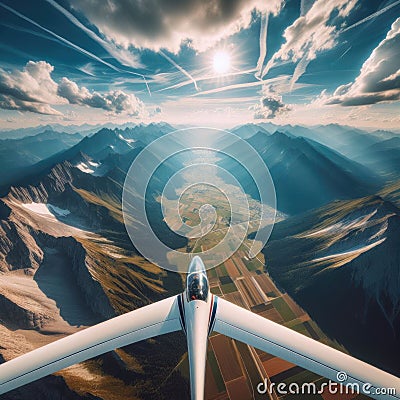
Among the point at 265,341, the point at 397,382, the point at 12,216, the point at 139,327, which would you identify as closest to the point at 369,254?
the point at 397,382

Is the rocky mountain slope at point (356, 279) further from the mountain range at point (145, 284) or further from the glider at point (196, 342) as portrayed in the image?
the glider at point (196, 342)

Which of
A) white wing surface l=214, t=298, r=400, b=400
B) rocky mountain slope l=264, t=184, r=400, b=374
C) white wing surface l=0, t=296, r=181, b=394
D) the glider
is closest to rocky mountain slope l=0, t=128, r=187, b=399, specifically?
white wing surface l=0, t=296, r=181, b=394

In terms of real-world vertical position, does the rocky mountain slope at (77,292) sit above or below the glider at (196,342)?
below

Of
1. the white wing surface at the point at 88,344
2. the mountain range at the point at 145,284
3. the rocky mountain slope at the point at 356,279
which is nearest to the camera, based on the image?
the white wing surface at the point at 88,344

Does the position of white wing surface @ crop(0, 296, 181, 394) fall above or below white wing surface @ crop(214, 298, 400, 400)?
above

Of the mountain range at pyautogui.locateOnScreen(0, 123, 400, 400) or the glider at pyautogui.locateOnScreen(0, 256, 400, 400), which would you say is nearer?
the glider at pyautogui.locateOnScreen(0, 256, 400, 400)

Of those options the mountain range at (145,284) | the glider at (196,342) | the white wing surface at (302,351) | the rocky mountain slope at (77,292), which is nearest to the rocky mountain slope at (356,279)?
the mountain range at (145,284)

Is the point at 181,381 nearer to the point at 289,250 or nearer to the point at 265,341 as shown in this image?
the point at 265,341

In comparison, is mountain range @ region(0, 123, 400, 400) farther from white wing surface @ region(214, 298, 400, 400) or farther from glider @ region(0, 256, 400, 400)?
white wing surface @ region(214, 298, 400, 400)

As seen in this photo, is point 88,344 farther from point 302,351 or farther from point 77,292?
point 77,292
